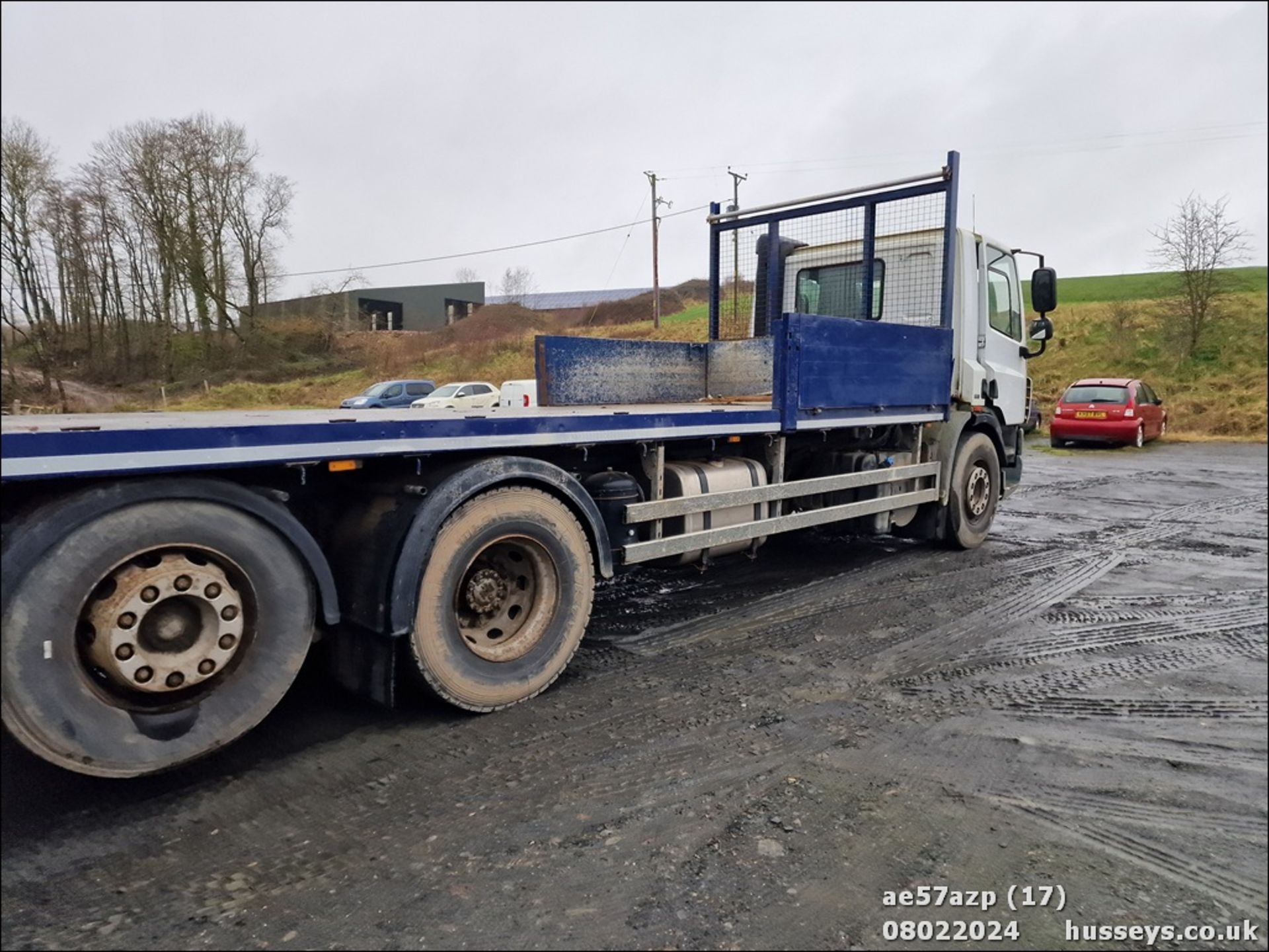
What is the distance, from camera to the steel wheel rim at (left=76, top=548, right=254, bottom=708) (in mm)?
2482

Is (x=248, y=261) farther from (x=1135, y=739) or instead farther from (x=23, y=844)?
(x=1135, y=739)

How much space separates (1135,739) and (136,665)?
3837mm

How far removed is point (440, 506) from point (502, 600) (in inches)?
29.1

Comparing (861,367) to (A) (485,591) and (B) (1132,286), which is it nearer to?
(B) (1132,286)

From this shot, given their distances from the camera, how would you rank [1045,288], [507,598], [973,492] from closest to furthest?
[507,598], [1045,288], [973,492]

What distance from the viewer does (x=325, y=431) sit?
2928 mm

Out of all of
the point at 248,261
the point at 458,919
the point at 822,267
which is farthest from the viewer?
the point at 248,261

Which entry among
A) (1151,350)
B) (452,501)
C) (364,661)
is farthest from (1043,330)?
(364,661)

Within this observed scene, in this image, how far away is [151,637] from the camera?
2617 millimetres

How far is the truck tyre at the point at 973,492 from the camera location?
7008mm

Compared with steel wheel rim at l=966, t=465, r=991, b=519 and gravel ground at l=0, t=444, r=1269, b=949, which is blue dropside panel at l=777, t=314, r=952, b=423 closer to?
A: steel wheel rim at l=966, t=465, r=991, b=519

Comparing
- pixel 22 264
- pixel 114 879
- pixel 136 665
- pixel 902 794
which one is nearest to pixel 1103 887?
pixel 902 794

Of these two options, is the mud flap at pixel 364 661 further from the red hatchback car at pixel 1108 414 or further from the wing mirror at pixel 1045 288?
the wing mirror at pixel 1045 288

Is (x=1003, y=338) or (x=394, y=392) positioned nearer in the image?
(x=1003, y=338)
